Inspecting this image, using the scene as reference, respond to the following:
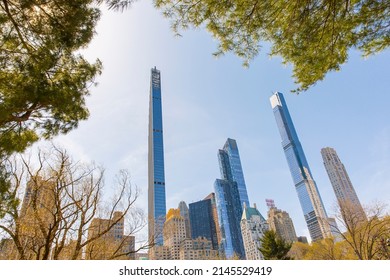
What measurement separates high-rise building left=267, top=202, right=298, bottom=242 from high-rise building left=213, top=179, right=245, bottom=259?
18.1m

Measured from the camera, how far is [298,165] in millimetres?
136875

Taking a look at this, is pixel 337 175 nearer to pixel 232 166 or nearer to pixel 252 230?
pixel 232 166

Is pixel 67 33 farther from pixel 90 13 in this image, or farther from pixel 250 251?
pixel 250 251

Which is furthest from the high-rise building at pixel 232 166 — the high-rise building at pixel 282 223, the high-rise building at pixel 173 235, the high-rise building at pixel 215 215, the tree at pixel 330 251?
the tree at pixel 330 251

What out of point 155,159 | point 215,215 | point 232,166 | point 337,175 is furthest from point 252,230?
point 337,175

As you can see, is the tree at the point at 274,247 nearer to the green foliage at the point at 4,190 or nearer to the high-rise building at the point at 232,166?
the green foliage at the point at 4,190

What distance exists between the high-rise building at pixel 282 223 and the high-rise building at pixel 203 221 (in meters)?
27.1

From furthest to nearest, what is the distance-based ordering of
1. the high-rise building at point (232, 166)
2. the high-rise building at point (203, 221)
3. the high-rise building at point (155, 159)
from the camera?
1. the high-rise building at point (232, 166)
2. the high-rise building at point (203, 221)
3. the high-rise building at point (155, 159)

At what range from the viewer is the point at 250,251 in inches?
3430

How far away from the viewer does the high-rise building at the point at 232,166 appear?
134m

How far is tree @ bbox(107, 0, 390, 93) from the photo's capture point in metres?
3.69

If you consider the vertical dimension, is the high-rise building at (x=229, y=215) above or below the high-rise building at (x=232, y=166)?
below

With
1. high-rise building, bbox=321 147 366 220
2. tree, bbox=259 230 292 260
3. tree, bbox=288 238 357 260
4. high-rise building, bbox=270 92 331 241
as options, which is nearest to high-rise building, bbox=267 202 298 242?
high-rise building, bbox=270 92 331 241

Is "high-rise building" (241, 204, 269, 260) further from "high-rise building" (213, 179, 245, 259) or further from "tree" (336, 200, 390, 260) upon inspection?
"tree" (336, 200, 390, 260)
